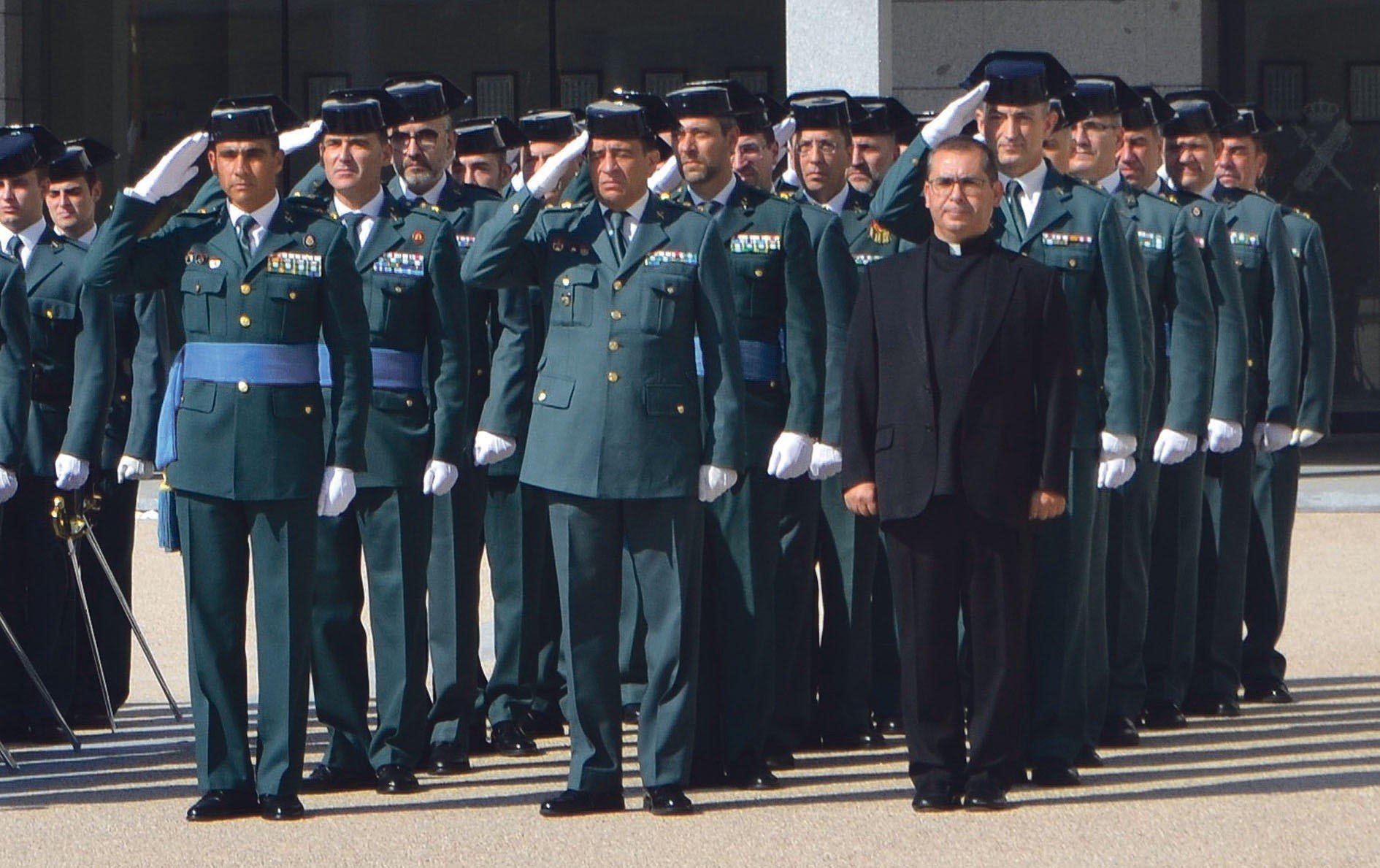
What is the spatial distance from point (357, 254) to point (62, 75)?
12073 millimetres

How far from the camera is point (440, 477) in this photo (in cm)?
755

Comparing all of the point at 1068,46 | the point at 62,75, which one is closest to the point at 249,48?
the point at 62,75

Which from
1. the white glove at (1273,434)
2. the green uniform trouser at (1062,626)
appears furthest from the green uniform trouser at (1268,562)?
the green uniform trouser at (1062,626)

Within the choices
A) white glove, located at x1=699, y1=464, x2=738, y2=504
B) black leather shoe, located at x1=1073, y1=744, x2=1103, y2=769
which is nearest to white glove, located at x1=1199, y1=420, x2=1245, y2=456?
black leather shoe, located at x1=1073, y1=744, x2=1103, y2=769

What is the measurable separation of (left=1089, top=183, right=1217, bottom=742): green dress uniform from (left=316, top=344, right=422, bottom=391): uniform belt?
7.16 ft

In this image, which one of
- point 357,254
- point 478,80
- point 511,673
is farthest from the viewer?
point 478,80

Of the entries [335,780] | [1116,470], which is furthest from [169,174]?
[1116,470]

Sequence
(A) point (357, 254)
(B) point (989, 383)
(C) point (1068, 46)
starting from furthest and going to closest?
(C) point (1068, 46), (A) point (357, 254), (B) point (989, 383)

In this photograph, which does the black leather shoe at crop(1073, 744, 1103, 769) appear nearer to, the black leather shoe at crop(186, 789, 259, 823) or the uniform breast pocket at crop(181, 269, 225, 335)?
the black leather shoe at crop(186, 789, 259, 823)

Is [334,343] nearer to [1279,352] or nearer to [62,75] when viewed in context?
[1279,352]

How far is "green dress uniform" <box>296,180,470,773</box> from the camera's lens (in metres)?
7.54

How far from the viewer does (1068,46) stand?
55.8 feet

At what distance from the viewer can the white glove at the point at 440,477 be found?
755cm

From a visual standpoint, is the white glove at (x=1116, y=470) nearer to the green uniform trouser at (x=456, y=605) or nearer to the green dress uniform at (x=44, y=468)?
the green uniform trouser at (x=456, y=605)
